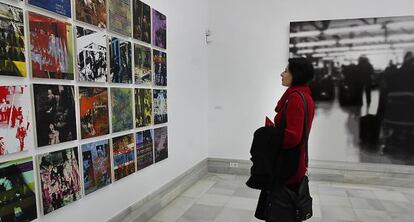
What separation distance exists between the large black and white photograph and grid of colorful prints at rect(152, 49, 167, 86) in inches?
89.1

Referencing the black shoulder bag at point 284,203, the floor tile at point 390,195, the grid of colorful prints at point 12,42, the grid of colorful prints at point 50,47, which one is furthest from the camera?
the floor tile at point 390,195

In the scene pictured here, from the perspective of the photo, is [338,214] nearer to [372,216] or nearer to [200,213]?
[372,216]

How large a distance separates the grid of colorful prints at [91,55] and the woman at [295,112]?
1451mm

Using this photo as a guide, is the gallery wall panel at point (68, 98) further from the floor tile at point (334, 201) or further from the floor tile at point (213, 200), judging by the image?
the floor tile at point (334, 201)

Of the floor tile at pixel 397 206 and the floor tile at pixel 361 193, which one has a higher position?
the floor tile at pixel 397 206

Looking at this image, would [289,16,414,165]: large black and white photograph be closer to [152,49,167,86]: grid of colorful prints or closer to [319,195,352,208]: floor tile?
[319,195,352,208]: floor tile

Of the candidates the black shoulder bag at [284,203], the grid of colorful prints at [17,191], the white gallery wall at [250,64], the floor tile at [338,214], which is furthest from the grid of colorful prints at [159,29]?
the floor tile at [338,214]

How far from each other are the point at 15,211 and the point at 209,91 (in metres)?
3.73

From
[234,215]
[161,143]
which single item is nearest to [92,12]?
[161,143]

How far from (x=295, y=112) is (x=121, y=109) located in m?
1.54

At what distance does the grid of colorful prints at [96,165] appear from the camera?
84.6 inches

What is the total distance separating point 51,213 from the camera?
6.12 feet

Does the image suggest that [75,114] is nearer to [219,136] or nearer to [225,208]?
[225,208]

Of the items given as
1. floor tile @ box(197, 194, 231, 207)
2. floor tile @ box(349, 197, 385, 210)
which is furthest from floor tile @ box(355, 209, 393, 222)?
floor tile @ box(197, 194, 231, 207)
